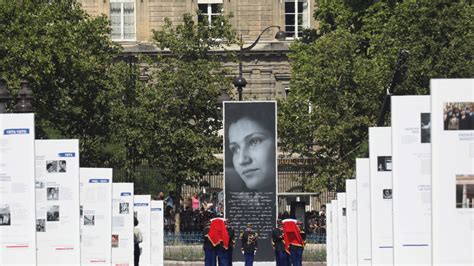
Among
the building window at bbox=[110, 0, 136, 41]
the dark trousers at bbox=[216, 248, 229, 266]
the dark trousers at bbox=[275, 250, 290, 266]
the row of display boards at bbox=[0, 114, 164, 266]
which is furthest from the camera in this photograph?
the building window at bbox=[110, 0, 136, 41]

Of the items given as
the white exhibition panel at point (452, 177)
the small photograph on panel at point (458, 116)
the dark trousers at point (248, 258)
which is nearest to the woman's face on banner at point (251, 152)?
the dark trousers at point (248, 258)

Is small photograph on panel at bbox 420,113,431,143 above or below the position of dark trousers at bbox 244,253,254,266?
above

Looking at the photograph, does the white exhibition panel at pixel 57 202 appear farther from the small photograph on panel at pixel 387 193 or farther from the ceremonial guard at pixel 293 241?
the ceremonial guard at pixel 293 241

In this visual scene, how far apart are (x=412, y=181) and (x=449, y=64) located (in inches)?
1734

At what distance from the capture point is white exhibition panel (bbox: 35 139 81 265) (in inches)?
1444

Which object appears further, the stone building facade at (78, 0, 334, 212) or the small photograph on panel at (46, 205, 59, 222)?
the stone building facade at (78, 0, 334, 212)

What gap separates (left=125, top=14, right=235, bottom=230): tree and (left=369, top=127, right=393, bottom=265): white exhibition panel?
45.1 m

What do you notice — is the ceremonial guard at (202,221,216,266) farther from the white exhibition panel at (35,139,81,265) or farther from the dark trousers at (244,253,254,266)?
the white exhibition panel at (35,139,81,265)

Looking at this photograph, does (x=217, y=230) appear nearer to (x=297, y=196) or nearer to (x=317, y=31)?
(x=297, y=196)

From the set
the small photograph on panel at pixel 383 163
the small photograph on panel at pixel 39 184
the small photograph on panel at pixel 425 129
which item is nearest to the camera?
the small photograph on panel at pixel 425 129

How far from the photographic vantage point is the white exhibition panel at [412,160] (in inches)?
1214

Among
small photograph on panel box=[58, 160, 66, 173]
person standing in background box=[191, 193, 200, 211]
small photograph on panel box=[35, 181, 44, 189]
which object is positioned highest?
small photograph on panel box=[58, 160, 66, 173]

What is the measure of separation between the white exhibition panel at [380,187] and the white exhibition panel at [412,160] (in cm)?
524

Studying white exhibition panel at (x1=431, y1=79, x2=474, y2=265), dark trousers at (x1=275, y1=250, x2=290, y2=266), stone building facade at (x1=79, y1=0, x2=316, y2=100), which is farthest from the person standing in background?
white exhibition panel at (x1=431, y1=79, x2=474, y2=265)
